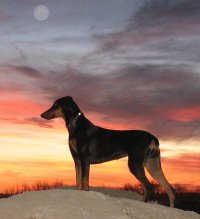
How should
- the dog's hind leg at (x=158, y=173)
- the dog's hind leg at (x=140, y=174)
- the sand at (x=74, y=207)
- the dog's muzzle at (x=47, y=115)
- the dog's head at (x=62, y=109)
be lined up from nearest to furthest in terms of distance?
the sand at (x=74, y=207), the dog's hind leg at (x=140, y=174), the dog's hind leg at (x=158, y=173), the dog's head at (x=62, y=109), the dog's muzzle at (x=47, y=115)

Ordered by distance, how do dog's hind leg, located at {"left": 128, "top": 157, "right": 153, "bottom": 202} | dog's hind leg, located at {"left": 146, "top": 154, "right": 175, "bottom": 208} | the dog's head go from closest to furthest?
dog's hind leg, located at {"left": 128, "top": 157, "right": 153, "bottom": 202}
dog's hind leg, located at {"left": 146, "top": 154, "right": 175, "bottom": 208}
the dog's head

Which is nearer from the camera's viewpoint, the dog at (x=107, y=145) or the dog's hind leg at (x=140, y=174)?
the dog's hind leg at (x=140, y=174)

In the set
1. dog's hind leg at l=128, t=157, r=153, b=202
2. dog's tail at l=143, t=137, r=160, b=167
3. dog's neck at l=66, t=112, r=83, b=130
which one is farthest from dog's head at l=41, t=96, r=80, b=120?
dog's tail at l=143, t=137, r=160, b=167

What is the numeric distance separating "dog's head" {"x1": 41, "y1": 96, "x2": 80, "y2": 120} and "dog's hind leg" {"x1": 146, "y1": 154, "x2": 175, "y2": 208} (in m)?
2.24

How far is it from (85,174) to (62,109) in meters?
2.02

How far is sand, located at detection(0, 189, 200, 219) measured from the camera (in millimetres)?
8688

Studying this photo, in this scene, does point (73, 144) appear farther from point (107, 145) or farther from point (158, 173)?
point (158, 173)

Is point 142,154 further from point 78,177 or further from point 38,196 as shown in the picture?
point 38,196

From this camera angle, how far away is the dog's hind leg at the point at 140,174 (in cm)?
1297

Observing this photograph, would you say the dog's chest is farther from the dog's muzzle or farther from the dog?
→ the dog's muzzle

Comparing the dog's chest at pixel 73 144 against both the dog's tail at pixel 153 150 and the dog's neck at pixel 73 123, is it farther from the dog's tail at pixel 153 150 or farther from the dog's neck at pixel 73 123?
the dog's tail at pixel 153 150

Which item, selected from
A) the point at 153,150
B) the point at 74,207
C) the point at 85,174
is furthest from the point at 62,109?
the point at 74,207

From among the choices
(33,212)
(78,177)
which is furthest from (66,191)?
(78,177)

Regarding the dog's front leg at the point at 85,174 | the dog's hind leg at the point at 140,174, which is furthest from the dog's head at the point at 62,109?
the dog's hind leg at the point at 140,174
